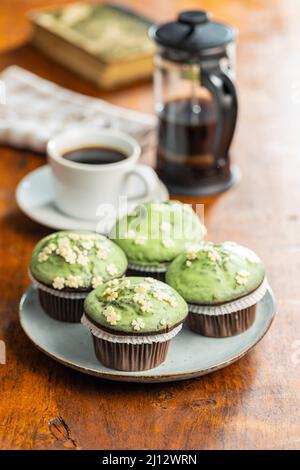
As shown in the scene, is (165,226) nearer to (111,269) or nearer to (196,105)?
(111,269)

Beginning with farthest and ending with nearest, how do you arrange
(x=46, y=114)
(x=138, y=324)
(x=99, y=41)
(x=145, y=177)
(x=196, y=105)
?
(x=99, y=41) < (x=46, y=114) < (x=196, y=105) < (x=145, y=177) < (x=138, y=324)

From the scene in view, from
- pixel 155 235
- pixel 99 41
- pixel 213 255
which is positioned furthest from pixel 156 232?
pixel 99 41

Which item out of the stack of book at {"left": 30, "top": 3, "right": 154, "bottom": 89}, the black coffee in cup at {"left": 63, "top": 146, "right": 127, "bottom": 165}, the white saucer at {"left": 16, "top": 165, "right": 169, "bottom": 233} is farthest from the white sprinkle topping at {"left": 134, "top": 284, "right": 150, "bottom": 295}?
the stack of book at {"left": 30, "top": 3, "right": 154, "bottom": 89}

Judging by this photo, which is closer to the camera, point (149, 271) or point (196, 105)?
point (149, 271)

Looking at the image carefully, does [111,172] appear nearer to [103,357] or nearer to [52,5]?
[103,357]

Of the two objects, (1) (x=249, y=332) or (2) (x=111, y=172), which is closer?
(1) (x=249, y=332)

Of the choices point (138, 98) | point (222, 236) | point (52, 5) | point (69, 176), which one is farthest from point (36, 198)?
point (52, 5)
